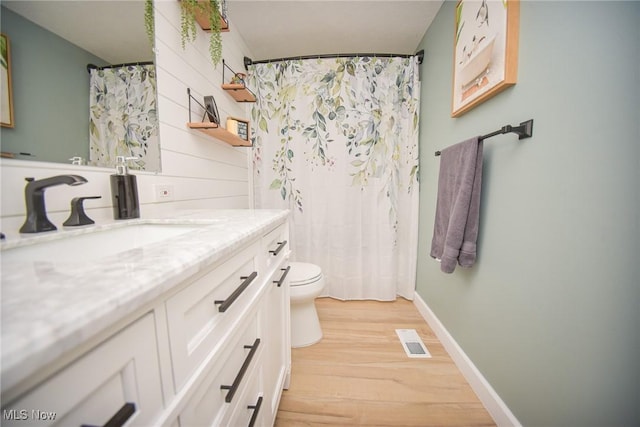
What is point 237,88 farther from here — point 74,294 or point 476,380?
point 476,380

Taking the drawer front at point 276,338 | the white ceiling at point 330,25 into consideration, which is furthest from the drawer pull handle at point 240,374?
the white ceiling at point 330,25

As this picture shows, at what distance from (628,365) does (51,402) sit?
1142 millimetres

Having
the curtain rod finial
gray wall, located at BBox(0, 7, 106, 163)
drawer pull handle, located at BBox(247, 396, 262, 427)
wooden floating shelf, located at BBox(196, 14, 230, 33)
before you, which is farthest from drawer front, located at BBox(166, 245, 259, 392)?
the curtain rod finial

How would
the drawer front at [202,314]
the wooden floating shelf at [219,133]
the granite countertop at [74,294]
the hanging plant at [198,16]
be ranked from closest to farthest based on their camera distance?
the granite countertop at [74,294]
the drawer front at [202,314]
the hanging plant at [198,16]
the wooden floating shelf at [219,133]

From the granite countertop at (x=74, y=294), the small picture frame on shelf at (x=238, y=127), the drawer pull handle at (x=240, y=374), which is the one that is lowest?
the drawer pull handle at (x=240, y=374)

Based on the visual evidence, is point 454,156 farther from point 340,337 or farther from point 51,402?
point 51,402

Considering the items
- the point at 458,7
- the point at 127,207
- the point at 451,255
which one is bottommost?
the point at 451,255

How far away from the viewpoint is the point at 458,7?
136 cm

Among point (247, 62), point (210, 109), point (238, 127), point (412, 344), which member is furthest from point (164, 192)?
point (412, 344)

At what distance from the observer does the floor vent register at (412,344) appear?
1.50 meters

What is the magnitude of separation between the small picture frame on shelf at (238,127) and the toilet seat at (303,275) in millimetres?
1015

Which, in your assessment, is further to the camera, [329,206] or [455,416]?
[329,206]

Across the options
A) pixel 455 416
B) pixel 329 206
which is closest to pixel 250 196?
pixel 329 206

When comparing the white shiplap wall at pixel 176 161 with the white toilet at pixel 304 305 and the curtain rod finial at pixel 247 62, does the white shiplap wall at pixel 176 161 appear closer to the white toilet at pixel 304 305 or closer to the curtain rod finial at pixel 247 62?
the curtain rod finial at pixel 247 62
